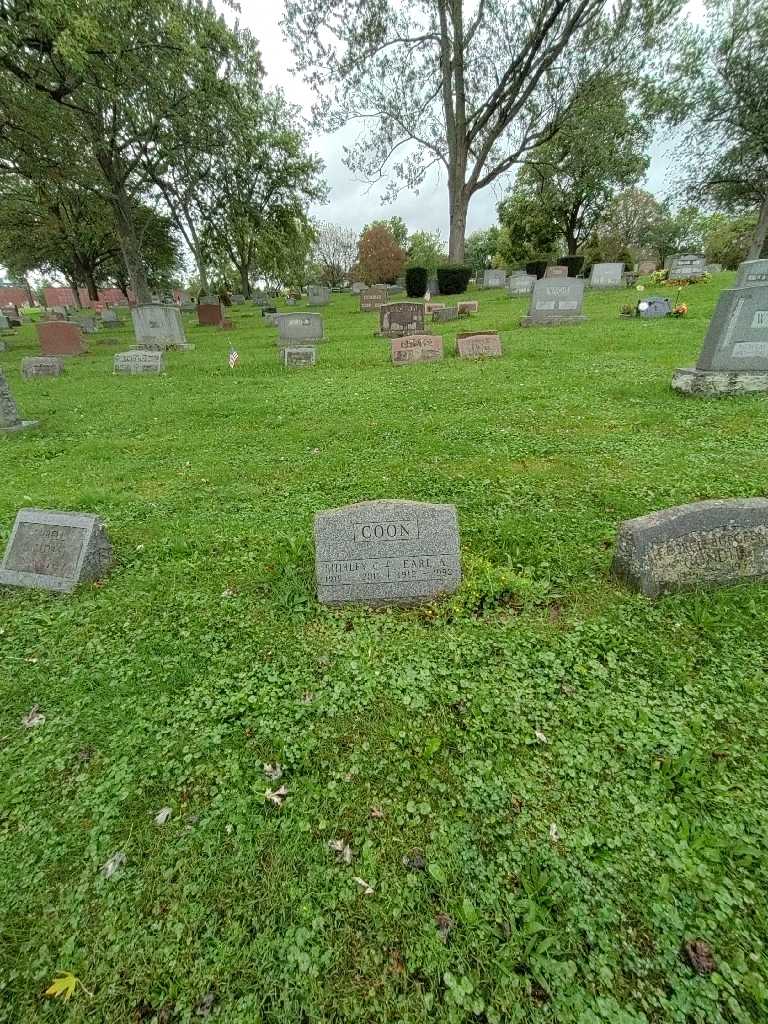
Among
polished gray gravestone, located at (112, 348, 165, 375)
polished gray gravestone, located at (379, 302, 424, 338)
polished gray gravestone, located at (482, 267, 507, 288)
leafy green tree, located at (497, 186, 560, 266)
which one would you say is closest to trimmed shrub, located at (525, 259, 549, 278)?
polished gray gravestone, located at (482, 267, 507, 288)

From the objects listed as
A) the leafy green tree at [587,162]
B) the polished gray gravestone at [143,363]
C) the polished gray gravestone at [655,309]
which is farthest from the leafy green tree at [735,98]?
the polished gray gravestone at [143,363]

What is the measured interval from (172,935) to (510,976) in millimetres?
1188

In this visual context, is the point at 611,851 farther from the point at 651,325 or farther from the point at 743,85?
the point at 743,85

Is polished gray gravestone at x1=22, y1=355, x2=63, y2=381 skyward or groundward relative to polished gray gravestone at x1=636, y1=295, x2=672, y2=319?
groundward

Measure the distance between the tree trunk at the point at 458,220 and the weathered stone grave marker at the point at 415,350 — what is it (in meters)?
18.5

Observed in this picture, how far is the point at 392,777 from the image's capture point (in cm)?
213

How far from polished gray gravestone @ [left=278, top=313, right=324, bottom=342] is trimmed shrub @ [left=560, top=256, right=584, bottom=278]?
72.2 feet

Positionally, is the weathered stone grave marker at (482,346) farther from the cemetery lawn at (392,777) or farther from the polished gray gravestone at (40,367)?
the polished gray gravestone at (40,367)

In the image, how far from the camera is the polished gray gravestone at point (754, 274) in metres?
6.38

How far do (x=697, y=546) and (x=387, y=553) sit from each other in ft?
6.57

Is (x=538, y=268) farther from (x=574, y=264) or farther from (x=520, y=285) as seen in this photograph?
(x=520, y=285)

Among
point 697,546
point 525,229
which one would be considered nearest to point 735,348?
point 697,546

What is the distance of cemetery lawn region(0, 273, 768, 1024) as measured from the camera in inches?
60.9

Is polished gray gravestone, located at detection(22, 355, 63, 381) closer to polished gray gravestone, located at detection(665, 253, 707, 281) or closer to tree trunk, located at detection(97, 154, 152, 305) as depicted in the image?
tree trunk, located at detection(97, 154, 152, 305)
